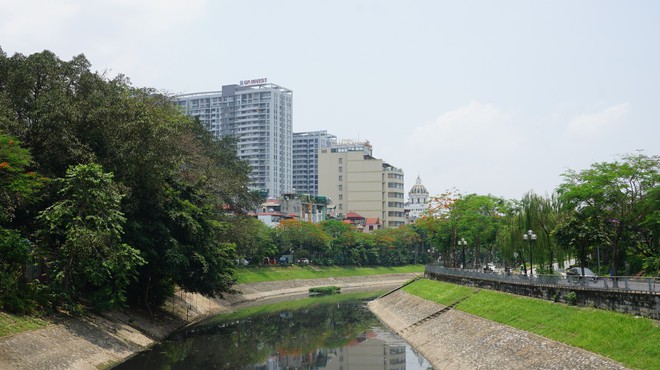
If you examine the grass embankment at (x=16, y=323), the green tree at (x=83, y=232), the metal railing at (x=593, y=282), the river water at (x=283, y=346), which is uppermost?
the green tree at (x=83, y=232)

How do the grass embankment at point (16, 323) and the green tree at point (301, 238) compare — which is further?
the green tree at point (301, 238)

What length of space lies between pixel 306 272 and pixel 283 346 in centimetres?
7505

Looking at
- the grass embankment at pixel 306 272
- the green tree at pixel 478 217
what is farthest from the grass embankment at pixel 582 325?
the grass embankment at pixel 306 272

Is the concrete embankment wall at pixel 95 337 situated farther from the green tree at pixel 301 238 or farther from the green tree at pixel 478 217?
the green tree at pixel 301 238

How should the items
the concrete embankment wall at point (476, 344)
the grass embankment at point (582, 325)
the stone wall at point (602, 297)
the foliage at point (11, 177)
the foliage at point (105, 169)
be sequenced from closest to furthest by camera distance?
the grass embankment at point (582, 325)
the stone wall at point (602, 297)
the concrete embankment wall at point (476, 344)
the foliage at point (11, 177)
the foliage at point (105, 169)

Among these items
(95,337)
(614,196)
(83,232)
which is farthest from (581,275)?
(83,232)

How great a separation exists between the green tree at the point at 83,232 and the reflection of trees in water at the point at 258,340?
6.70m

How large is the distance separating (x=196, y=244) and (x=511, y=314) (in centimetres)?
2874

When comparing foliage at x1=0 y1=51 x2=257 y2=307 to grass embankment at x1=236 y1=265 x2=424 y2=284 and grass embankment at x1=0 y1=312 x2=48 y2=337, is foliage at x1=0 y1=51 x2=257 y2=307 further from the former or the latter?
grass embankment at x1=236 y1=265 x2=424 y2=284

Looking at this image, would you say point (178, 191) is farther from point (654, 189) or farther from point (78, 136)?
point (654, 189)

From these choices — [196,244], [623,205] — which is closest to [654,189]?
[623,205]

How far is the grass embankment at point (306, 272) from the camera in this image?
350ft

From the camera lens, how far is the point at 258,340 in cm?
5612

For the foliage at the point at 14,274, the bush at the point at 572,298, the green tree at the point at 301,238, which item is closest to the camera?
the foliage at the point at 14,274
